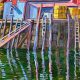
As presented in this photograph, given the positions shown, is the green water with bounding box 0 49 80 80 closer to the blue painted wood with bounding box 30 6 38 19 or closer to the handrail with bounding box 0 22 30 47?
the handrail with bounding box 0 22 30 47

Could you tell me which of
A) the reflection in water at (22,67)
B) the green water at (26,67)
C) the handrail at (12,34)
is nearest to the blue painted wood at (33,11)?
the handrail at (12,34)

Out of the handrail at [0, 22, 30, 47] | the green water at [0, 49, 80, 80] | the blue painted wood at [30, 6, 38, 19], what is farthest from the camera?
the blue painted wood at [30, 6, 38, 19]

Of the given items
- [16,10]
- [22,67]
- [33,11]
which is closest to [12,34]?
[16,10]

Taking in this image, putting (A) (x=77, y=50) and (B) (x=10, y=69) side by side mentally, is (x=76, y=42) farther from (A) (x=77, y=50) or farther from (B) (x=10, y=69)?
(B) (x=10, y=69)

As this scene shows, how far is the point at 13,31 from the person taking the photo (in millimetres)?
36156

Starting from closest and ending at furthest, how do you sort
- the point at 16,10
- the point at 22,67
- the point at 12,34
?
the point at 22,67 < the point at 12,34 < the point at 16,10

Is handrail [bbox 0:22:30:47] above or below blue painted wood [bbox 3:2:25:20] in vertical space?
below

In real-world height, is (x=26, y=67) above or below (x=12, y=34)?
below

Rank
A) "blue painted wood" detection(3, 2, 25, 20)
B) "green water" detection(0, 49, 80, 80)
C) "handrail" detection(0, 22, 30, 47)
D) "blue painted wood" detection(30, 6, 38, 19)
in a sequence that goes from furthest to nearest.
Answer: "blue painted wood" detection(30, 6, 38, 19) → "blue painted wood" detection(3, 2, 25, 20) → "handrail" detection(0, 22, 30, 47) → "green water" detection(0, 49, 80, 80)

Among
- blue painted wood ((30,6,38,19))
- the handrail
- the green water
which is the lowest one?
the green water

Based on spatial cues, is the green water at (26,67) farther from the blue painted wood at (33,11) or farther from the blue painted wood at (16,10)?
the blue painted wood at (33,11)

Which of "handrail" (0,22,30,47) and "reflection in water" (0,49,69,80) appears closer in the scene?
"reflection in water" (0,49,69,80)

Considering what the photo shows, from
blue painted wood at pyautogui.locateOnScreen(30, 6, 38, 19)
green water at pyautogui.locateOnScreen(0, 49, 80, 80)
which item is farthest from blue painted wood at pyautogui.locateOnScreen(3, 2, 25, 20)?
green water at pyautogui.locateOnScreen(0, 49, 80, 80)

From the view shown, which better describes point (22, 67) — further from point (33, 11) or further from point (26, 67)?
point (33, 11)
